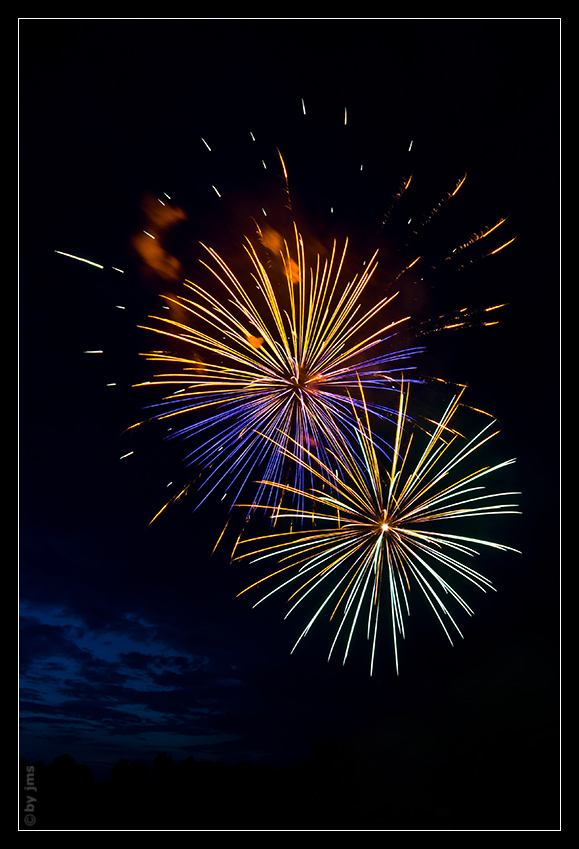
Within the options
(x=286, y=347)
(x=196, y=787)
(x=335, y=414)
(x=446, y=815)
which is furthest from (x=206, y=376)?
(x=196, y=787)

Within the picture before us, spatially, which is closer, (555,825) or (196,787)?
Result: (555,825)

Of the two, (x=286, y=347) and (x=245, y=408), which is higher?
(x=286, y=347)

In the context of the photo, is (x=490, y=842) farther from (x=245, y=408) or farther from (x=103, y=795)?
(x=103, y=795)

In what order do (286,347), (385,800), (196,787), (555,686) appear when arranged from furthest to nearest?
(196,787) < (385,800) < (555,686) < (286,347)

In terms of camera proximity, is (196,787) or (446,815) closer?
(446,815)

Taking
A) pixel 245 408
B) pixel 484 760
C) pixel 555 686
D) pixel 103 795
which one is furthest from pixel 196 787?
pixel 245 408
